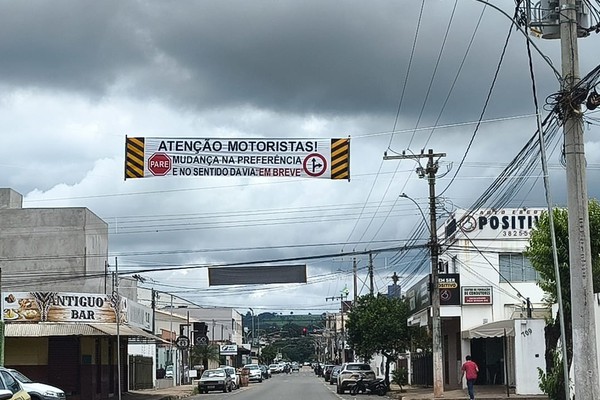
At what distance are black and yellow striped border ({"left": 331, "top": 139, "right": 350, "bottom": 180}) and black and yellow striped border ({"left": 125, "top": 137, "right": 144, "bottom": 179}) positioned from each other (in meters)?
4.71

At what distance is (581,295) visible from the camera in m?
17.9

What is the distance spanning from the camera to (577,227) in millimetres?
18141

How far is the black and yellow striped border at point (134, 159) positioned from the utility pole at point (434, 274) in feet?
58.0

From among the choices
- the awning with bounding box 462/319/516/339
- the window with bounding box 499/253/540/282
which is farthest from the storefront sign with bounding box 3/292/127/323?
the window with bounding box 499/253/540/282

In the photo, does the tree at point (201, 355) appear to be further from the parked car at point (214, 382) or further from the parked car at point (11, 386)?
the parked car at point (11, 386)

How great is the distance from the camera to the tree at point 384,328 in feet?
173

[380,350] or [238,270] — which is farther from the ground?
[238,270]

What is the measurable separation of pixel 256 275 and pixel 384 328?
955cm

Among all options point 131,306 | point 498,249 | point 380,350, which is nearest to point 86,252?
point 131,306

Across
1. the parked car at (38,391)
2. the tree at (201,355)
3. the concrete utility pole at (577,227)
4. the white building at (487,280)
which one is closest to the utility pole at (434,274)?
the white building at (487,280)

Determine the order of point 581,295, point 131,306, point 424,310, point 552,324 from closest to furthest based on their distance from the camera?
1. point 581,295
2. point 552,324
3. point 131,306
4. point 424,310

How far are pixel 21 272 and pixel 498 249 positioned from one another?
26557mm

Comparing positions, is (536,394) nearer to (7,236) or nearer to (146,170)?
(146,170)

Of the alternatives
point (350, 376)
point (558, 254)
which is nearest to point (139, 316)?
point (350, 376)
